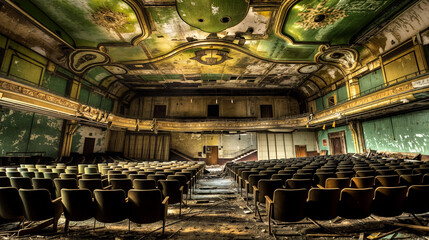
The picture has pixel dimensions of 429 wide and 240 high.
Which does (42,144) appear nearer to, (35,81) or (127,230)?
(35,81)

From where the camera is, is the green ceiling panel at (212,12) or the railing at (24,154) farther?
the railing at (24,154)

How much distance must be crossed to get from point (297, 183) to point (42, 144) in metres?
13.5

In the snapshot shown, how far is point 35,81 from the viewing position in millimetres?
9023

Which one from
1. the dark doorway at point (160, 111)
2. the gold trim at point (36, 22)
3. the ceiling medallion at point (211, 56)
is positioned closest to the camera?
the gold trim at point (36, 22)

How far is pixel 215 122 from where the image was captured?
50.8 ft

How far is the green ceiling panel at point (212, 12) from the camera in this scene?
279 inches

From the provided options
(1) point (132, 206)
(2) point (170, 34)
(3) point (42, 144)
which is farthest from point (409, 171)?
(3) point (42, 144)

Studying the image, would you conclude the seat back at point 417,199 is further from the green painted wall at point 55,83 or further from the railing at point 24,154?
the railing at point 24,154

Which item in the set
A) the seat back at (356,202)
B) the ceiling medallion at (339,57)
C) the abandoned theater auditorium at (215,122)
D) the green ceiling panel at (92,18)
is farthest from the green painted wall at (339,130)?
the green ceiling panel at (92,18)

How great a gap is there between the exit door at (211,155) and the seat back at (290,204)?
15.7 meters

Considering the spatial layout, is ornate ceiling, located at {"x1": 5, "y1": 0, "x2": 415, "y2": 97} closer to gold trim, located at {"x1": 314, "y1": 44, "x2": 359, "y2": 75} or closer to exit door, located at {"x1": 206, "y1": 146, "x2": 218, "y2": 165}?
gold trim, located at {"x1": 314, "y1": 44, "x2": 359, "y2": 75}

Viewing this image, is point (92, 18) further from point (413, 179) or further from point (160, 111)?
point (413, 179)

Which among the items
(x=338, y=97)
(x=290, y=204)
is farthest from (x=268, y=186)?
(x=338, y=97)

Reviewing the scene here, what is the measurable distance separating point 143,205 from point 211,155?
1575 centimetres
